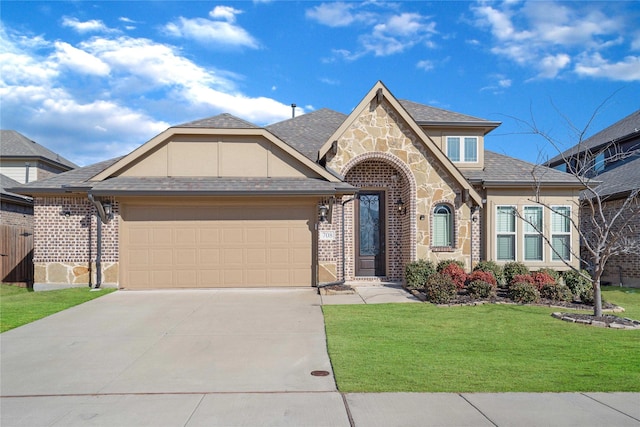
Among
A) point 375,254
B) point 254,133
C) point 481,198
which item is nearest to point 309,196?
point 254,133

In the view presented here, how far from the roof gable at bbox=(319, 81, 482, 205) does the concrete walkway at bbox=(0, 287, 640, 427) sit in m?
6.48

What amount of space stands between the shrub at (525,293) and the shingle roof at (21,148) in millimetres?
25671

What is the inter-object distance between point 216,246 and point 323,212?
3.24 meters

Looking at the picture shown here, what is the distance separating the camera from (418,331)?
352 inches

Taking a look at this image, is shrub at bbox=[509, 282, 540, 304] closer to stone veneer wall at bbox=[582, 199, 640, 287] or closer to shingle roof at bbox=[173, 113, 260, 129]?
stone veneer wall at bbox=[582, 199, 640, 287]

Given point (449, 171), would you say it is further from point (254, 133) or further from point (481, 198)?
point (254, 133)

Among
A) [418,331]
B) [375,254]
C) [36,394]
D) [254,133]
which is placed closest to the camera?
[36,394]

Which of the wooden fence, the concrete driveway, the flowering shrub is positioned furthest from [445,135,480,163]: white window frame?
the wooden fence

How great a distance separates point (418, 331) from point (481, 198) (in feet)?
26.4

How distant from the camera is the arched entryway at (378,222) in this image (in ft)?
52.3

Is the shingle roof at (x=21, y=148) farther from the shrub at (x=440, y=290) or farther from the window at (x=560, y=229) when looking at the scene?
the window at (x=560, y=229)

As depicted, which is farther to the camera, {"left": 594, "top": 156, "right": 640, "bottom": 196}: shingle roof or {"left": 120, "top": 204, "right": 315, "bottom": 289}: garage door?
{"left": 594, "top": 156, "right": 640, "bottom": 196}: shingle roof

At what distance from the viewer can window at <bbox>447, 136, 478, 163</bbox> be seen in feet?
57.4

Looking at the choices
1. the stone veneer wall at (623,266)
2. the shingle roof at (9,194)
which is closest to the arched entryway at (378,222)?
the stone veneer wall at (623,266)
